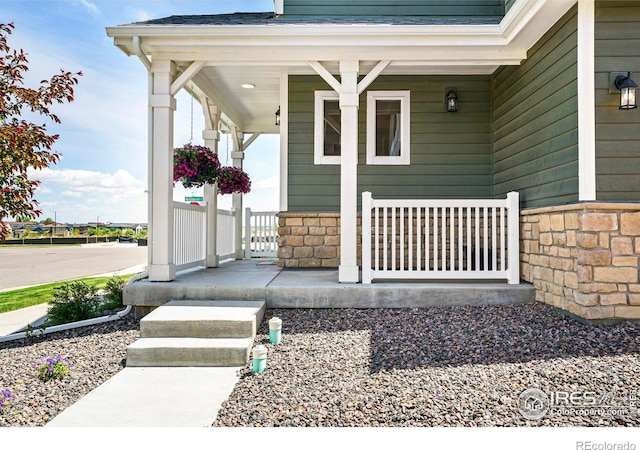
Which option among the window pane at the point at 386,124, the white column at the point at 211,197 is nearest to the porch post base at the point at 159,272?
the white column at the point at 211,197

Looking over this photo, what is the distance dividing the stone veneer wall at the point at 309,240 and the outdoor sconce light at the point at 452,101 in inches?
87.3

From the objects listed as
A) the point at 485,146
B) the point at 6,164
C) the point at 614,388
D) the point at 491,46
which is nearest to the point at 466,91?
the point at 485,146

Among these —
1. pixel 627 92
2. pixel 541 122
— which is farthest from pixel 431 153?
pixel 627 92

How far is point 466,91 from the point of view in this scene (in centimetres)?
576

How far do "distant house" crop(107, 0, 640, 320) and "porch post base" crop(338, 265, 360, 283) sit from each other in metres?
0.02

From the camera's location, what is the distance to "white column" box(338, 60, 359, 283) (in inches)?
177

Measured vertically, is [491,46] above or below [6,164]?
above

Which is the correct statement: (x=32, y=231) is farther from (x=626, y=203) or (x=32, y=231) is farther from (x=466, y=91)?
(x=626, y=203)

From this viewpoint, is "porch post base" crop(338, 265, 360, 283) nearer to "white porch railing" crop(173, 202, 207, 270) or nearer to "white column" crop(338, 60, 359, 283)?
"white column" crop(338, 60, 359, 283)

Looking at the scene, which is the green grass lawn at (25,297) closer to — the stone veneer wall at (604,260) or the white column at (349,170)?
the white column at (349,170)

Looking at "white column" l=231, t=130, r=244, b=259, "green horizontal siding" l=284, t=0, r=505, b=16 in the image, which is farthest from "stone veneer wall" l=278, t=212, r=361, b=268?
"green horizontal siding" l=284, t=0, r=505, b=16

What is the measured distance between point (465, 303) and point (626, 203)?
165cm

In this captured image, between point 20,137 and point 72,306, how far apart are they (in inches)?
74.4
